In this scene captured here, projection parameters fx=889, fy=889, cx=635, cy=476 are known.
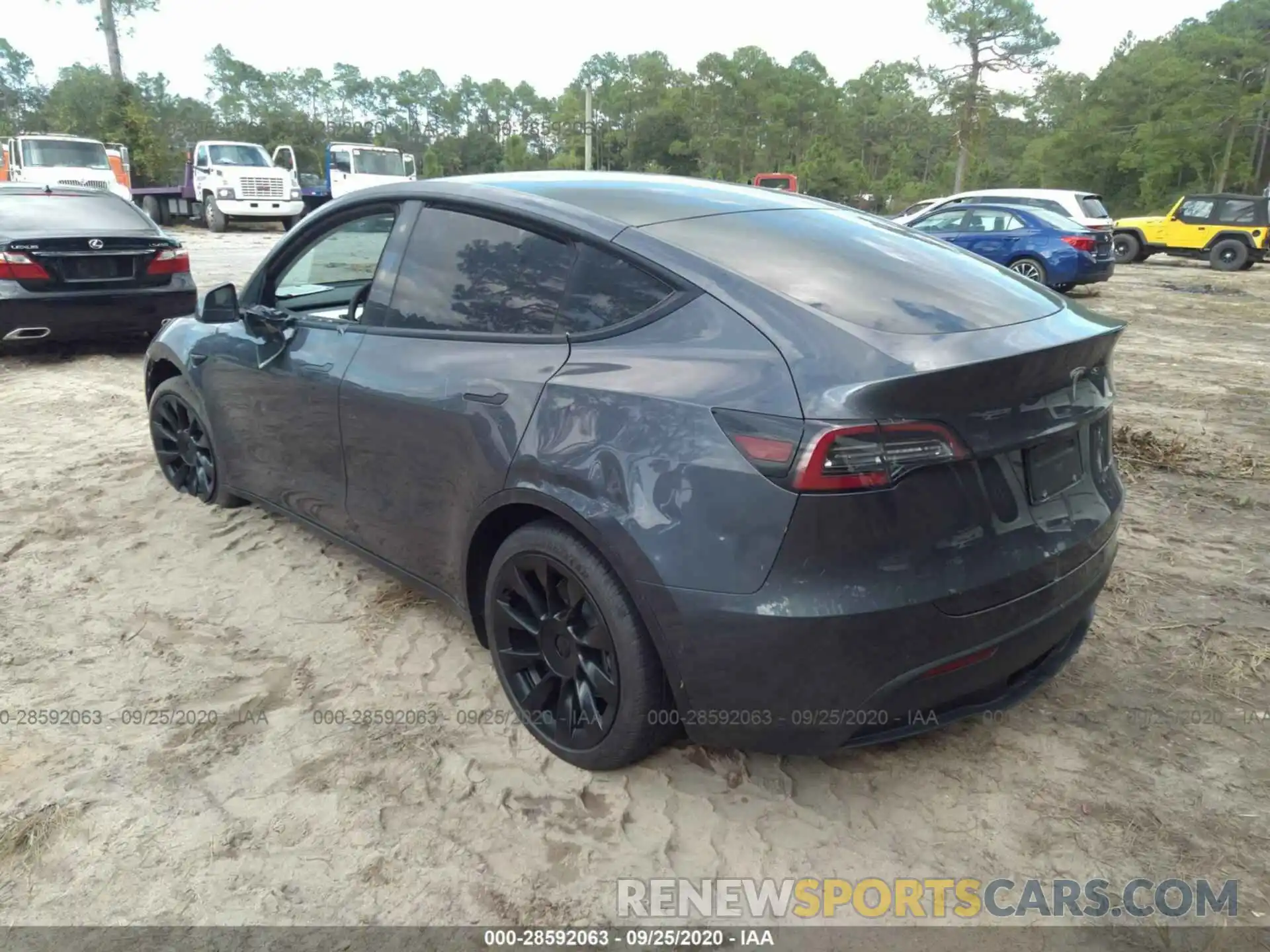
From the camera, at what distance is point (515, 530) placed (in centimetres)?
264

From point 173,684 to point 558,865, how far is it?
1600mm

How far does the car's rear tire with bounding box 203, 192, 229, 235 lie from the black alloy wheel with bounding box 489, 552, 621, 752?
81.4ft

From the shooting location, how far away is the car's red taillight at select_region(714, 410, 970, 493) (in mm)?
1958

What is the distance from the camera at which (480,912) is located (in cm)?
211

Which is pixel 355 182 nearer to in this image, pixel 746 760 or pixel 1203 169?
pixel 746 760

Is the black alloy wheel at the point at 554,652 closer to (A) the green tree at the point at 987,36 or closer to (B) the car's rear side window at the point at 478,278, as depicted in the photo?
(B) the car's rear side window at the point at 478,278

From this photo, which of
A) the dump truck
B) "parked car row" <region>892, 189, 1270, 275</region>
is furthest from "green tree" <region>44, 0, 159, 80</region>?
"parked car row" <region>892, 189, 1270, 275</region>

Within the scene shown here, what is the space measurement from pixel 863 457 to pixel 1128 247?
2261cm

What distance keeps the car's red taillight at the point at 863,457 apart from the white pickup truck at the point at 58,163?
900 inches

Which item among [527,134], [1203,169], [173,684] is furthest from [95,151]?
[527,134]

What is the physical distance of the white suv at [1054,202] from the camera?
1469cm

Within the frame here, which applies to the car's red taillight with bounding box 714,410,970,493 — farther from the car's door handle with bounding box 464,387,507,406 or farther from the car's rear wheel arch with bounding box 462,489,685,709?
the car's door handle with bounding box 464,387,507,406

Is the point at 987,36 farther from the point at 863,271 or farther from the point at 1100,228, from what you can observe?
the point at 863,271

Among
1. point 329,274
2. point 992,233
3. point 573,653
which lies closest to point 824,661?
point 573,653
